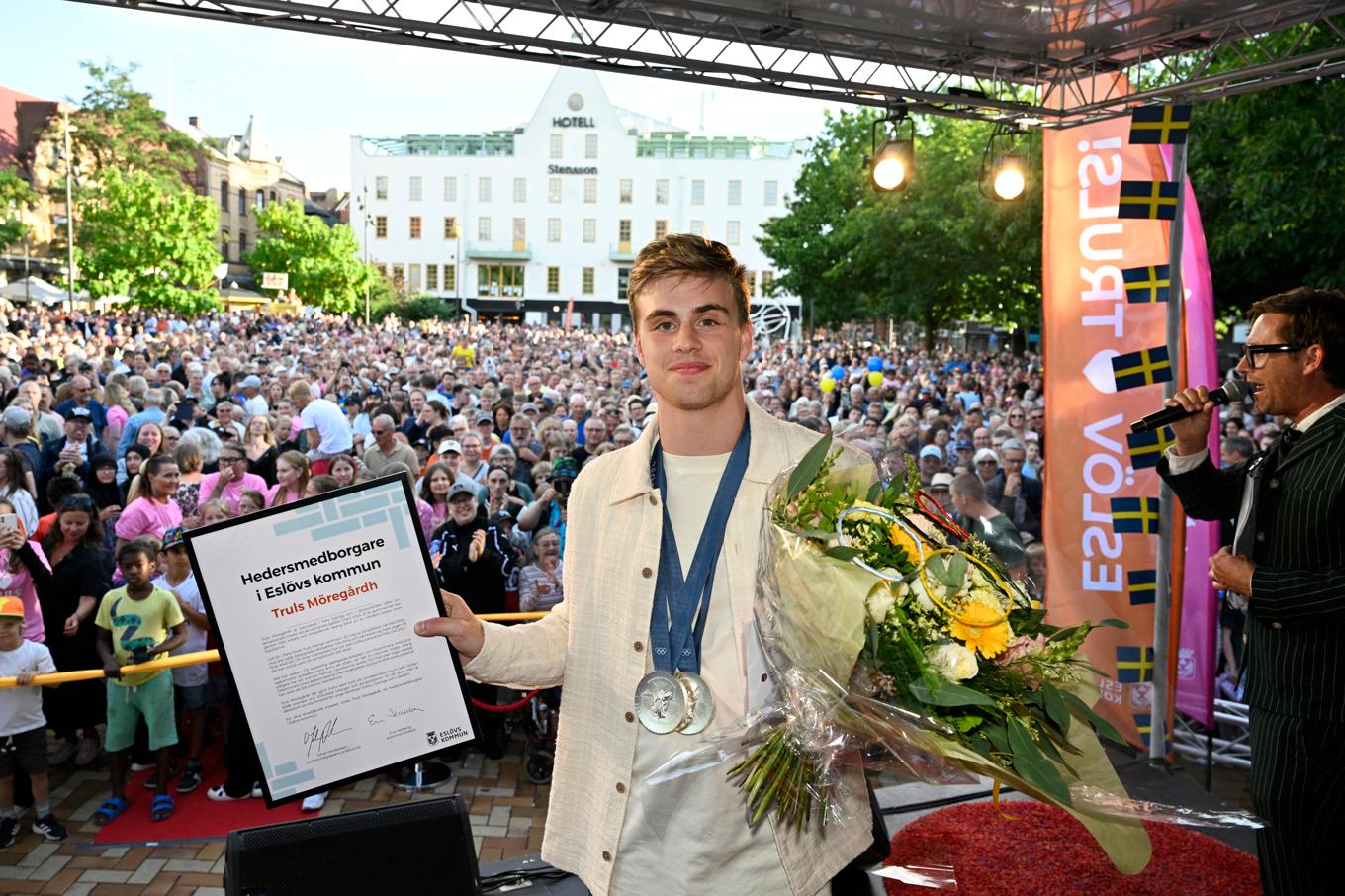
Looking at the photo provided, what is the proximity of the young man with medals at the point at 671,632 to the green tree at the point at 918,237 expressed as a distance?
1918 centimetres

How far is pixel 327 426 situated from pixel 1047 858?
26.6 ft

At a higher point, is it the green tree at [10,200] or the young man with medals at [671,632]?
the green tree at [10,200]

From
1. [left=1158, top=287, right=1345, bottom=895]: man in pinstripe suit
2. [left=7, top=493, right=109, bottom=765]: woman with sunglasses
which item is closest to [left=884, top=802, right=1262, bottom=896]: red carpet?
[left=1158, top=287, right=1345, bottom=895]: man in pinstripe suit

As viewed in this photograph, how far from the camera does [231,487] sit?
789 cm

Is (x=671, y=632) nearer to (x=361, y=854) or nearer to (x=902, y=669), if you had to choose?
(x=902, y=669)

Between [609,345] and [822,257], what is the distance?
8.86m

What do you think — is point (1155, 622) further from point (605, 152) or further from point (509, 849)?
point (605, 152)

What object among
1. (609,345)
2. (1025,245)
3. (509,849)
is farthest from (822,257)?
(509,849)

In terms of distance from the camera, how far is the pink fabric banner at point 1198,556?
621 centimetres

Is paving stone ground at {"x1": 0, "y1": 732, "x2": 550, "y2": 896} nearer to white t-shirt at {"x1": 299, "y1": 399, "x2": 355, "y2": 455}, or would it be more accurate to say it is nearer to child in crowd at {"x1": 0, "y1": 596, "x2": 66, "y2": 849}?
child in crowd at {"x1": 0, "y1": 596, "x2": 66, "y2": 849}

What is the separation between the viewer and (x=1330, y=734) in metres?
2.92

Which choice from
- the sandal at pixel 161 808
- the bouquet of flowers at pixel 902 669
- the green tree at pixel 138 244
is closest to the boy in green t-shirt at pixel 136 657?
the sandal at pixel 161 808
